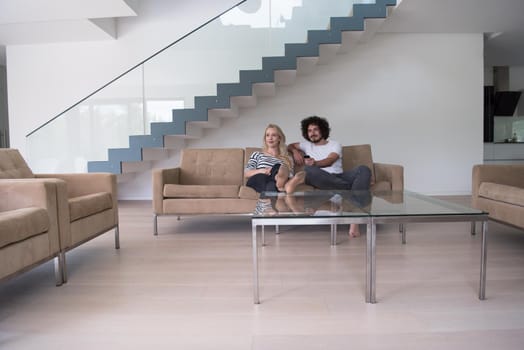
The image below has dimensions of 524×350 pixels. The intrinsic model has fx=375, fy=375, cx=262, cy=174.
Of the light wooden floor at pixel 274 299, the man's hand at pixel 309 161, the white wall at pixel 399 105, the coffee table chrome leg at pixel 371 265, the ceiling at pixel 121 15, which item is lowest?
the light wooden floor at pixel 274 299

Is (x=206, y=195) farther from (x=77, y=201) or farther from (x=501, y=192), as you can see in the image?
(x=501, y=192)

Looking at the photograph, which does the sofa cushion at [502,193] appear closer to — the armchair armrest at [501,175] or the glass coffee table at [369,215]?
the armchair armrest at [501,175]

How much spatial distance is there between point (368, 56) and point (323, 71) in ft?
2.43

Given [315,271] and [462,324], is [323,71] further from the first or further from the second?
[462,324]

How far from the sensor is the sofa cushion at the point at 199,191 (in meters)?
3.37

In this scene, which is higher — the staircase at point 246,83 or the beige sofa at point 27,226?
the staircase at point 246,83

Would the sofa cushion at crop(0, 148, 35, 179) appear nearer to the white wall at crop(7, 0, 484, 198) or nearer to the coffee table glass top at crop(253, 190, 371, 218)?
the coffee table glass top at crop(253, 190, 371, 218)

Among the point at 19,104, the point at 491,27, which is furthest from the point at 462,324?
the point at 19,104

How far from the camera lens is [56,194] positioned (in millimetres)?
2111

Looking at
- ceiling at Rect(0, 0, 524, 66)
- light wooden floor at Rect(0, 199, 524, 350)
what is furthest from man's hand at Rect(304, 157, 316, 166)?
ceiling at Rect(0, 0, 524, 66)

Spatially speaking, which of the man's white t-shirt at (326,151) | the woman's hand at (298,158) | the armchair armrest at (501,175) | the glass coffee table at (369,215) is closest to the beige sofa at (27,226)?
the glass coffee table at (369,215)

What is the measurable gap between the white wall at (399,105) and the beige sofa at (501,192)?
2858mm

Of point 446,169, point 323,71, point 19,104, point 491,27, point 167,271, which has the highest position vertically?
point 491,27

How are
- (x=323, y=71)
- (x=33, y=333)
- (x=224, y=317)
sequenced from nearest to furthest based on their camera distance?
(x=33, y=333) → (x=224, y=317) → (x=323, y=71)
